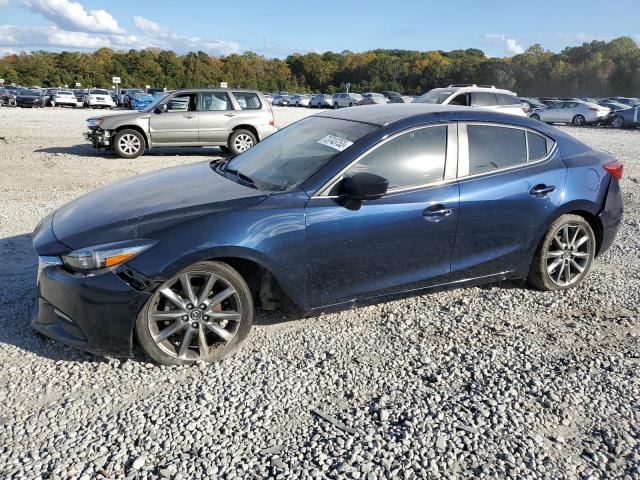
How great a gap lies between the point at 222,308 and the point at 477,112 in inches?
100

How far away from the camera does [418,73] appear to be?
352ft

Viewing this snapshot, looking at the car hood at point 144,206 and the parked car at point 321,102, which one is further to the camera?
the parked car at point 321,102

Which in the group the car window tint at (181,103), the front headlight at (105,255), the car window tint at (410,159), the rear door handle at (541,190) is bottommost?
the front headlight at (105,255)

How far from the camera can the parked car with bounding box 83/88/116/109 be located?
43.7m

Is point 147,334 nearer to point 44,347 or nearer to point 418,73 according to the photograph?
point 44,347

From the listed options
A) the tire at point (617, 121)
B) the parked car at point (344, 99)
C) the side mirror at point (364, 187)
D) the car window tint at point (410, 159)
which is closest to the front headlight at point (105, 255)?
the side mirror at point (364, 187)

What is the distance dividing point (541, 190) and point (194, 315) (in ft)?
9.43

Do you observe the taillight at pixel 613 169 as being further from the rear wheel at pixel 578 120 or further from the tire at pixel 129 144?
the rear wheel at pixel 578 120

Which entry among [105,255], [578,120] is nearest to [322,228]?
[105,255]

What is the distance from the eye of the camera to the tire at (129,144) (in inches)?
491

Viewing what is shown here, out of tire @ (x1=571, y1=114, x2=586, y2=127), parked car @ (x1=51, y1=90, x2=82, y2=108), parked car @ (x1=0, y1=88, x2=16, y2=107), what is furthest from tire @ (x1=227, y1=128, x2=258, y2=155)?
parked car @ (x1=0, y1=88, x2=16, y2=107)

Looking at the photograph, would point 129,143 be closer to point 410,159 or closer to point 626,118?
point 410,159

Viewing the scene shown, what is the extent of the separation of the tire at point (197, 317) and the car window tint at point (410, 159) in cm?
113

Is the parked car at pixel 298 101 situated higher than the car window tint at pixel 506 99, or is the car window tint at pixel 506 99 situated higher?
the car window tint at pixel 506 99
